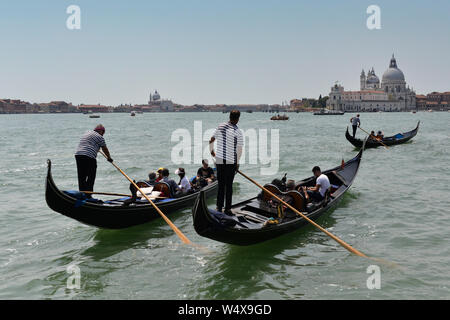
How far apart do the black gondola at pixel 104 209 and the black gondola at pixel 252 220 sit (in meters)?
0.47

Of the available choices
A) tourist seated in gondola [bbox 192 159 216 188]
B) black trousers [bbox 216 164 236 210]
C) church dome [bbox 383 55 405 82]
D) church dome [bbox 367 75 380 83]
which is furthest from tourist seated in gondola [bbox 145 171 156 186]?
church dome [bbox 367 75 380 83]

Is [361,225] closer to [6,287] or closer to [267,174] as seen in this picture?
[6,287]

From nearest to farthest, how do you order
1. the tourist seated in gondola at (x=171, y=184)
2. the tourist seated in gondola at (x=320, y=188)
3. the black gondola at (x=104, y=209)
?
the black gondola at (x=104, y=209) → the tourist seated in gondola at (x=320, y=188) → the tourist seated in gondola at (x=171, y=184)

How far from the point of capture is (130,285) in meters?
3.87

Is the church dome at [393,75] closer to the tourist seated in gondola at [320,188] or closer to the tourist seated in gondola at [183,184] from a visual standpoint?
the tourist seated in gondola at [320,188]

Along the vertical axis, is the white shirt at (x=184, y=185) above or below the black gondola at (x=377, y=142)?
below

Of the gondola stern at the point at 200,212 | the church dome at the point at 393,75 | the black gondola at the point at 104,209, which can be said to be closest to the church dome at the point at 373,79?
the church dome at the point at 393,75

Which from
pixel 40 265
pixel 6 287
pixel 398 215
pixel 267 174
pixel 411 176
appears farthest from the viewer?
pixel 267 174

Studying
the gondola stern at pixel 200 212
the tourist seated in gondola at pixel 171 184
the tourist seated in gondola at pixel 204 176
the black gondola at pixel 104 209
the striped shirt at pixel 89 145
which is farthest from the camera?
the tourist seated in gondola at pixel 204 176

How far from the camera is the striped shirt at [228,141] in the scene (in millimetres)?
4191

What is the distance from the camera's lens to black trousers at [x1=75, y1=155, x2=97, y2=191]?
202 inches

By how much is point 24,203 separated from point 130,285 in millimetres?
4552
